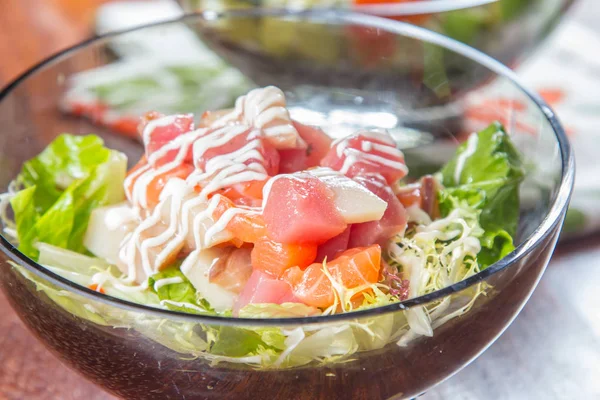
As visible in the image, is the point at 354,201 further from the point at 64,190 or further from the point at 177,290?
the point at 64,190

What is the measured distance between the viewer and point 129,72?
2041 mm

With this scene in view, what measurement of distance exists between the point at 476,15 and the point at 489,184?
683 mm

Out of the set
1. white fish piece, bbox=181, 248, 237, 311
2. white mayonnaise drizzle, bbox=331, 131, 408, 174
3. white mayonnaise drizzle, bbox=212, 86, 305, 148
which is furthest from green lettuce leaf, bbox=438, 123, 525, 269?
white fish piece, bbox=181, 248, 237, 311

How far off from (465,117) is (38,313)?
38.3 inches

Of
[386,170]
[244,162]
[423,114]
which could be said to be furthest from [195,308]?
[423,114]

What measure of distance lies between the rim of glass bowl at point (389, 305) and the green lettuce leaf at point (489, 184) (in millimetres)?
98

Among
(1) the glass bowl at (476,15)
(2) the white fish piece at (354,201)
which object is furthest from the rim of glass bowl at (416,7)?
(2) the white fish piece at (354,201)

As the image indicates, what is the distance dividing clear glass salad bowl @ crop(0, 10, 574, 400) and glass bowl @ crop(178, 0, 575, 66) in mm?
139

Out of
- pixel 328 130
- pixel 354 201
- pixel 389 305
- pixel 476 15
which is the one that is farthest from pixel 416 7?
pixel 389 305

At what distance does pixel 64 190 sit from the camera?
1.35 metres

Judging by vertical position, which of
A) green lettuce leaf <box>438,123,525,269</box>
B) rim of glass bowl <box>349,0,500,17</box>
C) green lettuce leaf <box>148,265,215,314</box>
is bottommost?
green lettuce leaf <box>438,123,525,269</box>

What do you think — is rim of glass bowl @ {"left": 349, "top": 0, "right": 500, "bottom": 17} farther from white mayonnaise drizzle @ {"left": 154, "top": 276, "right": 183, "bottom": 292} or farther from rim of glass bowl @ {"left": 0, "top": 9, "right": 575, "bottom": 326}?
white mayonnaise drizzle @ {"left": 154, "top": 276, "right": 183, "bottom": 292}

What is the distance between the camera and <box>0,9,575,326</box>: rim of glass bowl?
779 millimetres

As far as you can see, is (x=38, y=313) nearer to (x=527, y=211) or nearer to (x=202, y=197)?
(x=202, y=197)
